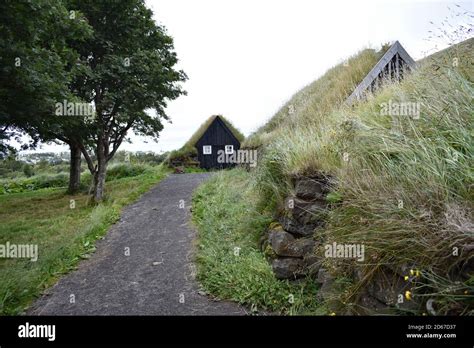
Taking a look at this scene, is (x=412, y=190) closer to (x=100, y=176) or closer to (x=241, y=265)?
(x=241, y=265)

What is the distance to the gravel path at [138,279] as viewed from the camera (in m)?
4.25

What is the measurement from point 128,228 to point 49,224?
291cm

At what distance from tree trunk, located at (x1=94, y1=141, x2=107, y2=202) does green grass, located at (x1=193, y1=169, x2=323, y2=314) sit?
5.45 m

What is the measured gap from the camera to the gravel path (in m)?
4.25

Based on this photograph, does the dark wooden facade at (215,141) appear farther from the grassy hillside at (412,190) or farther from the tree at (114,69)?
the grassy hillside at (412,190)

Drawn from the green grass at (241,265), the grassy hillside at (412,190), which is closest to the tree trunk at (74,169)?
the green grass at (241,265)

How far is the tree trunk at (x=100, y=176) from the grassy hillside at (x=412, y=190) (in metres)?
8.55

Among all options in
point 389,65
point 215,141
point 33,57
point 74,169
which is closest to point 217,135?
point 215,141

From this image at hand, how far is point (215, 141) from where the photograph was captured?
2738 centimetres

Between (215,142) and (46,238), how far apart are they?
20627 millimetres

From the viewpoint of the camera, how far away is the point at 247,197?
314 inches

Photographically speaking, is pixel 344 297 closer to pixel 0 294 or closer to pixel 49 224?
pixel 0 294

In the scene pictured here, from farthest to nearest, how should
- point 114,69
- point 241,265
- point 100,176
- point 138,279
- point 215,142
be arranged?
1. point 215,142
2. point 100,176
3. point 114,69
4. point 138,279
5. point 241,265
